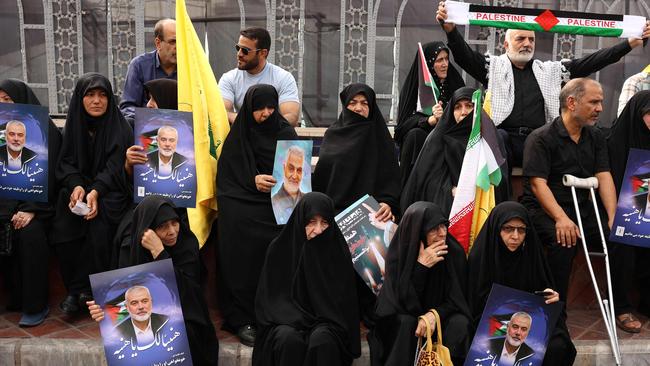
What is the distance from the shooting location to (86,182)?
17.1 ft

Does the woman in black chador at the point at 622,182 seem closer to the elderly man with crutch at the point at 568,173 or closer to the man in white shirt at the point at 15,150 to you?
the elderly man with crutch at the point at 568,173

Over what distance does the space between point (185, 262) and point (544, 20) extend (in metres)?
3.17

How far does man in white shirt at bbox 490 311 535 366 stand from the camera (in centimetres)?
431

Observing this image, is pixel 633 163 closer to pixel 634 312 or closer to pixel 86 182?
pixel 634 312

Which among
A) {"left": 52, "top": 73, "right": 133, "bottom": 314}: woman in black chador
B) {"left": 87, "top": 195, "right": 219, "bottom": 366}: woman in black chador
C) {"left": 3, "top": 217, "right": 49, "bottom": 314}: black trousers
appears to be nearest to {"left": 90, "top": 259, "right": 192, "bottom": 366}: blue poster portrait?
Answer: {"left": 87, "top": 195, "right": 219, "bottom": 366}: woman in black chador

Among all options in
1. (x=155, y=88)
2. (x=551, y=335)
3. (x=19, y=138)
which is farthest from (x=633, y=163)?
(x=19, y=138)

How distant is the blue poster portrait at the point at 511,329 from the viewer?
14.1 feet

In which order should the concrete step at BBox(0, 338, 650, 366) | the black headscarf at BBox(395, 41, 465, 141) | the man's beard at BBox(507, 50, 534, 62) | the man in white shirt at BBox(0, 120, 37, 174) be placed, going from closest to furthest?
the concrete step at BBox(0, 338, 650, 366), the man in white shirt at BBox(0, 120, 37, 174), the man's beard at BBox(507, 50, 534, 62), the black headscarf at BBox(395, 41, 465, 141)

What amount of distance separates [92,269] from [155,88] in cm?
128

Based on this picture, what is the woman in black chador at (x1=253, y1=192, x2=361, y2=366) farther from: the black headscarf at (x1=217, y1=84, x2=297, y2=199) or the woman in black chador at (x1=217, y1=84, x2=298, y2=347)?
the black headscarf at (x1=217, y1=84, x2=297, y2=199)

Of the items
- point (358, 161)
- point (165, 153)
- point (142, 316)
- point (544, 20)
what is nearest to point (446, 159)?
point (358, 161)

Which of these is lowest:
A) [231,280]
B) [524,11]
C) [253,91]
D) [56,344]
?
[56,344]

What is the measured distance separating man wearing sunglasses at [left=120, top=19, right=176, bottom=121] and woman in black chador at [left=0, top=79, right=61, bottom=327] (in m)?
0.76

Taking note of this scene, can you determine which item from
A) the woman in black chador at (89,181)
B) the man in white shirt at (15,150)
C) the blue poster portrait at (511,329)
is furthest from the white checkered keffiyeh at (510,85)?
the man in white shirt at (15,150)
